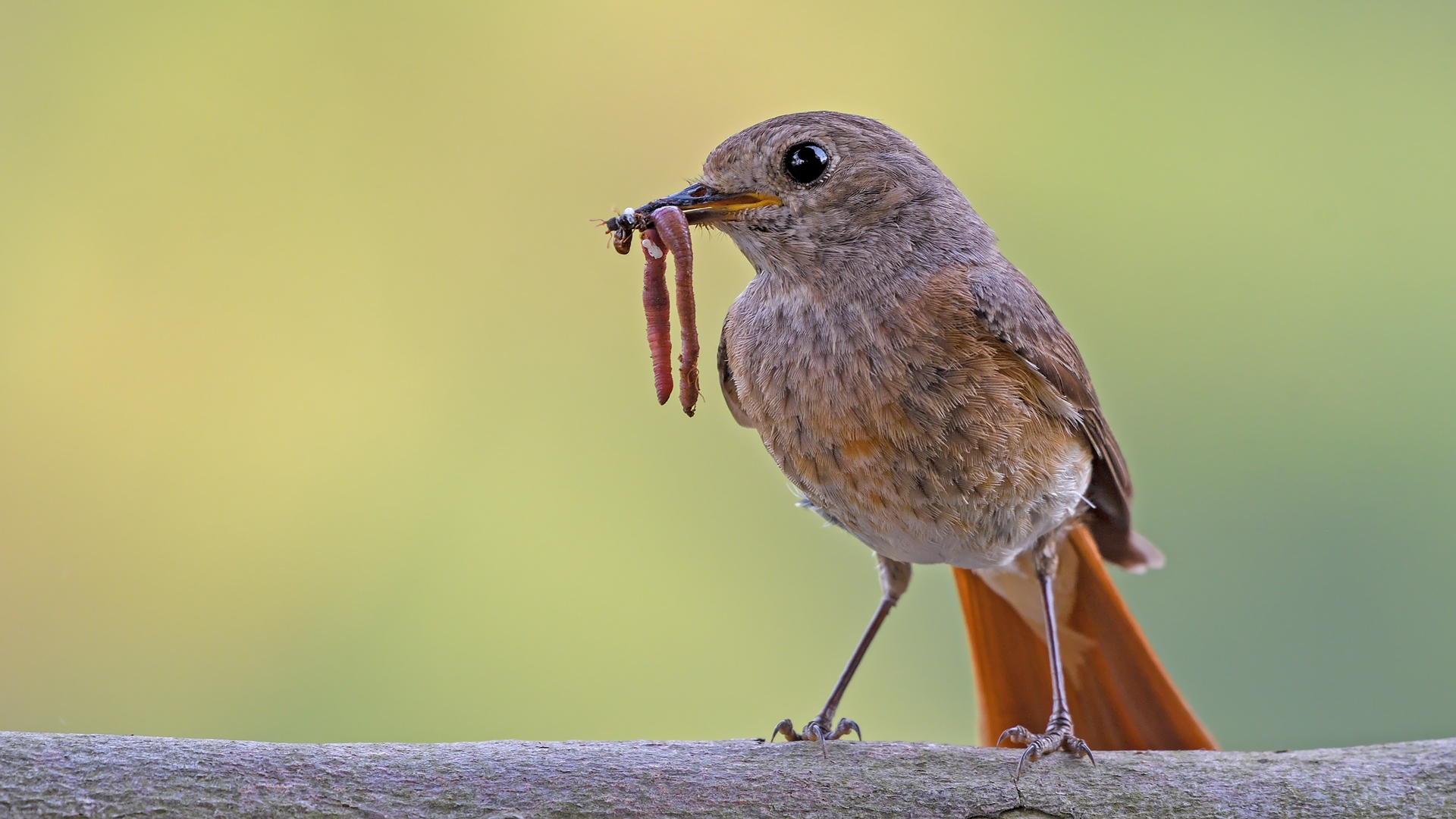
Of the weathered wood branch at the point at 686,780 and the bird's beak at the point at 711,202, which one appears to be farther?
the bird's beak at the point at 711,202

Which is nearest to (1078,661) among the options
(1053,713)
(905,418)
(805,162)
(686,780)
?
(1053,713)

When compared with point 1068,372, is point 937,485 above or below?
below

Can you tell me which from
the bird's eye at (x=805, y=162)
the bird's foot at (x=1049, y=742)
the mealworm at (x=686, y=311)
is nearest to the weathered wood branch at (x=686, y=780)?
the bird's foot at (x=1049, y=742)

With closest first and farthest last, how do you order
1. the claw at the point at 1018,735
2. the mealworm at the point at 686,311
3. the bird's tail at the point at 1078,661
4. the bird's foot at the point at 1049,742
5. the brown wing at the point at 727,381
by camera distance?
the mealworm at the point at 686,311 < the bird's foot at the point at 1049,742 < the claw at the point at 1018,735 < the brown wing at the point at 727,381 < the bird's tail at the point at 1078,661

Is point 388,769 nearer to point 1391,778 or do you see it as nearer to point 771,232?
point 771,232

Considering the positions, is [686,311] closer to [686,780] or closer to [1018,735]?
[686,780]

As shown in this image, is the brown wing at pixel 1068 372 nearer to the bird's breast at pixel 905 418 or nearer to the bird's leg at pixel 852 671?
the bird's breast at pixel 905 418
